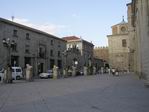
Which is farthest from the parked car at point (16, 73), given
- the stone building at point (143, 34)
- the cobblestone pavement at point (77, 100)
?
the cobblestone pavement at point (77, 100)

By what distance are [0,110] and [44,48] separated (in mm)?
48452

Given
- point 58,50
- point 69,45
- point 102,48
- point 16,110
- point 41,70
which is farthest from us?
point 102,48

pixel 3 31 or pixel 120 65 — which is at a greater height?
pixel 3 31

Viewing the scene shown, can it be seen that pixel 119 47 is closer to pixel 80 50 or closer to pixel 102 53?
pixel 80 50

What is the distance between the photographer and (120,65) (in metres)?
88.9

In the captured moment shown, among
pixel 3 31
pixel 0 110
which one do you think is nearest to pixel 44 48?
pixel 3 31

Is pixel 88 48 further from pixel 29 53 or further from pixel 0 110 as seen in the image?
pixel 0 110

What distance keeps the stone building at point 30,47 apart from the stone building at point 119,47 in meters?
28.7

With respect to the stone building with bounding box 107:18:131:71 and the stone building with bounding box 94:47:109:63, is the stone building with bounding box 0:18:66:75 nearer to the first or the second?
the stone building with bounding box 107:18:131:71

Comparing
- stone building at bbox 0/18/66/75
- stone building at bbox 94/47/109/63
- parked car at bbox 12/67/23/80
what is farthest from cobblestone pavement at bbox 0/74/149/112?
stone building at bbox 94/47/109/63

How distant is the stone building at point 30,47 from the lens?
43869 millimetres

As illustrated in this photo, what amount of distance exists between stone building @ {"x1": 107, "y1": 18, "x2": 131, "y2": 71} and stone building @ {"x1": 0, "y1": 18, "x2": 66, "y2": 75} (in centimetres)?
2875

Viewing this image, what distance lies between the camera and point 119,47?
301 feet

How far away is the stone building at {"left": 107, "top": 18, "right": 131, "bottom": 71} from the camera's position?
8901 cm
